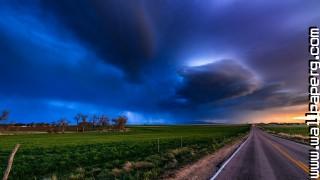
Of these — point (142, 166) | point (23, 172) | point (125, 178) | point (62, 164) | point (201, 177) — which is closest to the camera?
point (201, 177)

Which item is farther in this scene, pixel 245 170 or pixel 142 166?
pixel 142 166

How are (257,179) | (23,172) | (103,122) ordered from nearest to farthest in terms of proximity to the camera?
(257,179) < (23,172) < (103,122)

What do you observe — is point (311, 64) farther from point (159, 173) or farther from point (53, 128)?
point (53, 128)

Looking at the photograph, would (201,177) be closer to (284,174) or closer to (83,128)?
(284,174)

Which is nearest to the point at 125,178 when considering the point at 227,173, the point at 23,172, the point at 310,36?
the point at 227,173

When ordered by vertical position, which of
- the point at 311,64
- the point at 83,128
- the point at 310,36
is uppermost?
the point at 310,36

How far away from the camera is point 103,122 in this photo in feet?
639

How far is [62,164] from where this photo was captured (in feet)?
85.9

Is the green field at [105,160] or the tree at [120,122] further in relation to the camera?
the tree at [120,122]

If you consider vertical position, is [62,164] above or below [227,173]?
below

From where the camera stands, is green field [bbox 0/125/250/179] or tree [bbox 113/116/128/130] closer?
green field [bbox 0/125/250/179]

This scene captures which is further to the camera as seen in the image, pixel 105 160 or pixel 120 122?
pixel 120 122

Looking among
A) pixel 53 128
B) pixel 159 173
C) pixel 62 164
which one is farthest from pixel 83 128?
pixel 159 173

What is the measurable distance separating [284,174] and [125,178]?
21.3ft
